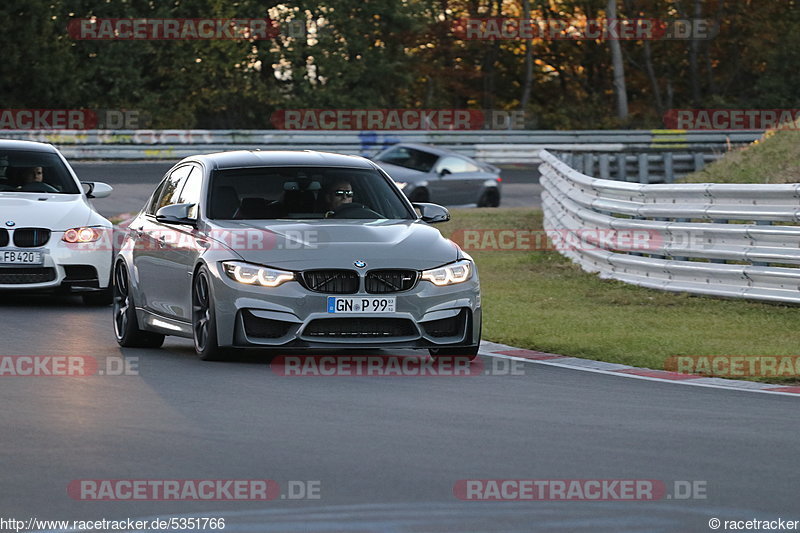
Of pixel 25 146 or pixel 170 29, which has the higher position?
pixel 25 146

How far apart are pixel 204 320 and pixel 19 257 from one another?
473 centimetres

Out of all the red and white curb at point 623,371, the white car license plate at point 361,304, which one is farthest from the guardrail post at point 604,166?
the white car license plate at point 361,304

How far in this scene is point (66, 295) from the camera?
57.0ft

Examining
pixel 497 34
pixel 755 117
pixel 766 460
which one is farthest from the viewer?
pixel 497 34

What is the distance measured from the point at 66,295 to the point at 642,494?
1117 cm

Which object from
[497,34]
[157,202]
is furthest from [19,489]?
[497,34]

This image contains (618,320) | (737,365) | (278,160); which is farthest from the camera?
(618,320)

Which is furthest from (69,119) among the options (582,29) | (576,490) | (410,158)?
(576,490)

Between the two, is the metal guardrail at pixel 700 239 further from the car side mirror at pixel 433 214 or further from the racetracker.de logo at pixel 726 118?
the racetracker.de logo at pixel 726 118

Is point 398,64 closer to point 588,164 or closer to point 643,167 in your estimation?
point 643,167

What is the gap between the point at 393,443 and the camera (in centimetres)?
831

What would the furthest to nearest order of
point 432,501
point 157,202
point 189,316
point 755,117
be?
1. point 755,117
2. point 157,202
3. point 189,316
4. point 432,501

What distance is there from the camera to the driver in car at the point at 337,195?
1249 cm

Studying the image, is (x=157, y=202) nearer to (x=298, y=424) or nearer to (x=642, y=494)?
(x=298, y=424)
